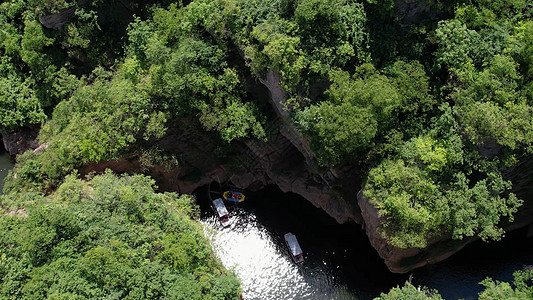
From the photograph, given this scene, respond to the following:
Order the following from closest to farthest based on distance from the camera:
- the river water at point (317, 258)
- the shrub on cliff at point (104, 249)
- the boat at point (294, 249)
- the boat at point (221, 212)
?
the shrub on cliff at point (104, 249) → the river water at point (317, 258) → the boat at point (294, 249) → the boat at point (221, 212)

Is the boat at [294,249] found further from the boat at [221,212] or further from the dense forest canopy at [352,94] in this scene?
the dense forest canopy at [352,94]

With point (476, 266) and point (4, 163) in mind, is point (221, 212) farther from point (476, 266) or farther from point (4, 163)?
point (4, 163)

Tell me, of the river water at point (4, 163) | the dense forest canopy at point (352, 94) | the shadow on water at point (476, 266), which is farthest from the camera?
the river water at point (4, 163)

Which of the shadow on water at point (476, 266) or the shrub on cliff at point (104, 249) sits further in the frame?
the shadow on water at point (476, 266)

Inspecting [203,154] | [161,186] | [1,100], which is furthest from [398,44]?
[1,100]

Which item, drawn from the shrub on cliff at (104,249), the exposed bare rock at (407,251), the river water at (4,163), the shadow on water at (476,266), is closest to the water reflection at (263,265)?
the exposed bare rock at (407,251)
